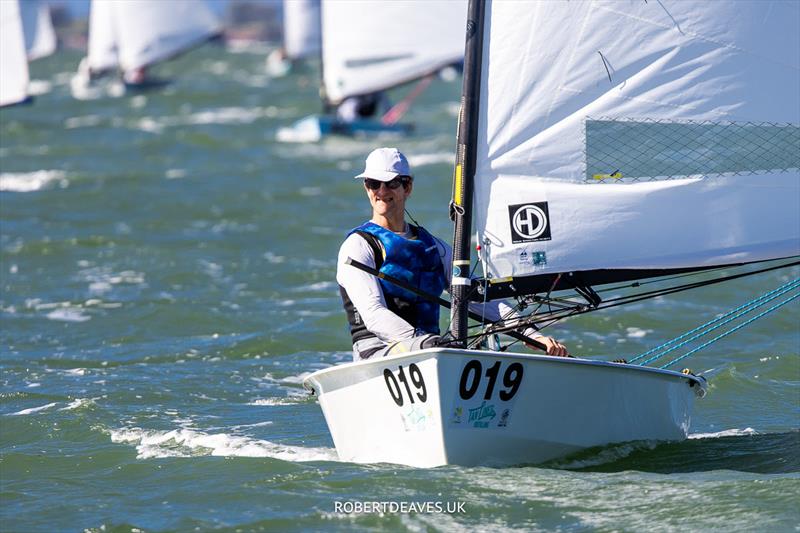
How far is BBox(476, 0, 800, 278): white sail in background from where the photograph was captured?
5617 millimetres

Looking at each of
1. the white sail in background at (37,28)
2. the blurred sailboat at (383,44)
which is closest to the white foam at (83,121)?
the blurred sailboat at (383,44)

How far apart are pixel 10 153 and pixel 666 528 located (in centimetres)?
1910

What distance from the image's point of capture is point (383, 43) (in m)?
16.5

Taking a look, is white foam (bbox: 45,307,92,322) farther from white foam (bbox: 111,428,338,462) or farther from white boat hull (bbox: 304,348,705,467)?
white boat hull (bbox: 304,348,705,467)

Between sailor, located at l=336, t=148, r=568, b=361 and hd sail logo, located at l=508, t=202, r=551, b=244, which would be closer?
sailor, located at l=336, t=148, r=568, b=361

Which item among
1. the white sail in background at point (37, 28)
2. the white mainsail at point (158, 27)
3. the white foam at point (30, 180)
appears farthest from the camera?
the white sail in background at point (37, 28)

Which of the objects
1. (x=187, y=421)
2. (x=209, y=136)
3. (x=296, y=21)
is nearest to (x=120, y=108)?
(x=296, y=21)

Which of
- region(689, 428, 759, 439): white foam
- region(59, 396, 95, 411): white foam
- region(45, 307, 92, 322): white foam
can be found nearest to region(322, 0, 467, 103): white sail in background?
region(45, 307, 92, 322): white foam

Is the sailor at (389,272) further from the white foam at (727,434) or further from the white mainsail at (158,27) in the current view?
the white mainsail at (158,27)

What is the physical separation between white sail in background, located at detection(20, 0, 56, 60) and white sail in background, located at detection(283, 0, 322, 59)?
13.8 meters

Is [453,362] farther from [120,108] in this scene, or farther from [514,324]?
[120,108]

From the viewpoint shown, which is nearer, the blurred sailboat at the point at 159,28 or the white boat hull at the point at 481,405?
the white boat hull at the point at 481,405

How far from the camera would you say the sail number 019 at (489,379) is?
205 inches

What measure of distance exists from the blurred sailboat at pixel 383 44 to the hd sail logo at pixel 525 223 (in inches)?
236
